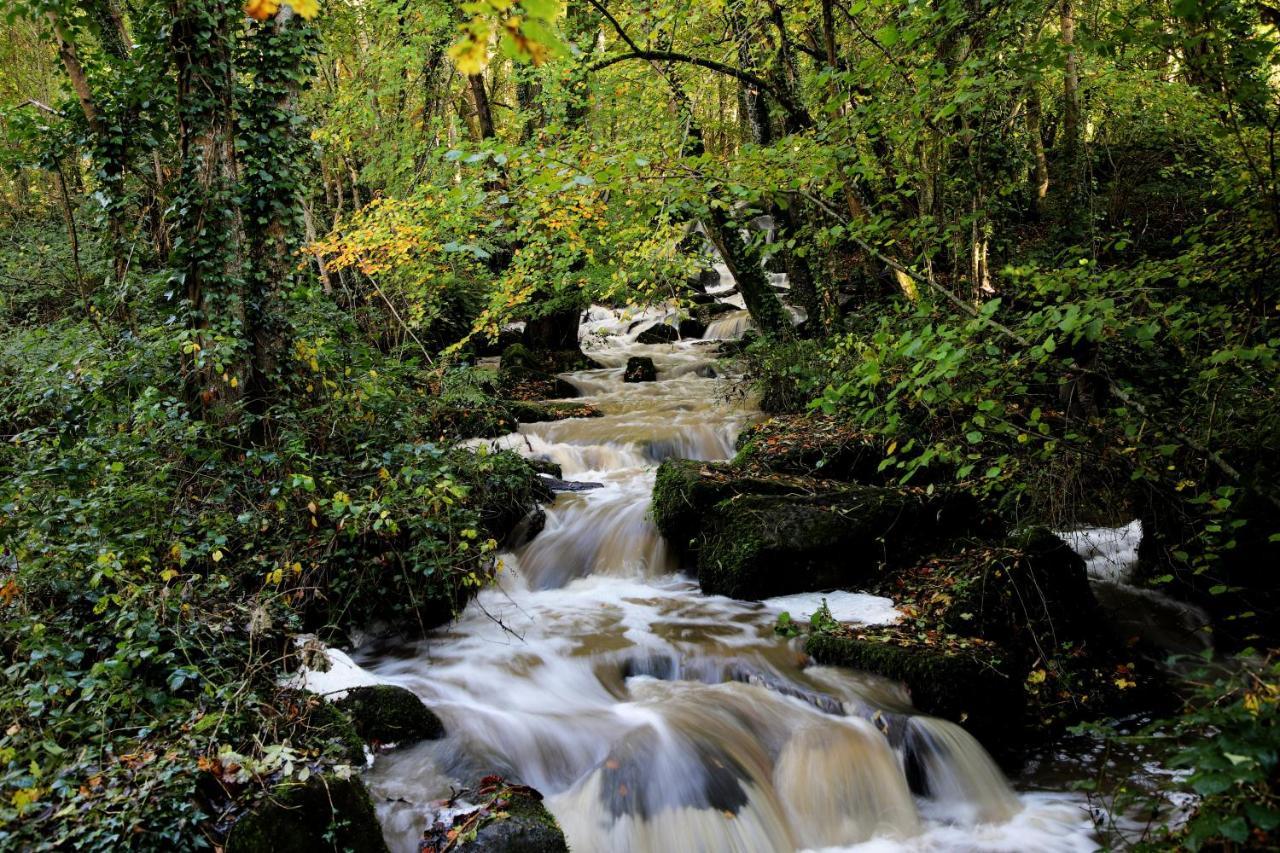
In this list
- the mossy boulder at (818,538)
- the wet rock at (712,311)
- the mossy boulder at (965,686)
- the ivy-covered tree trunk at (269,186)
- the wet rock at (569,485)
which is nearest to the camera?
the mossy boulder at (965,686)

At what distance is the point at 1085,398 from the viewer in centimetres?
593

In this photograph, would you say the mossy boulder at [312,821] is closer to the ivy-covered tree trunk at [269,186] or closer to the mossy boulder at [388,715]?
the mossy boulder at [388,715]

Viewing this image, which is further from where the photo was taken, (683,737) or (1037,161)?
(1037,161)

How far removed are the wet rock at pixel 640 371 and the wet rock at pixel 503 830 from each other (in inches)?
476

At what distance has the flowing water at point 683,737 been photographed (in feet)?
14.2

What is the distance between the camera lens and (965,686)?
497 cm

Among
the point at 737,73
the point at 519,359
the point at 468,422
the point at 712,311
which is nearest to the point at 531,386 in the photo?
the point at 519,359

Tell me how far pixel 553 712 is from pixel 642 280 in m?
5.40

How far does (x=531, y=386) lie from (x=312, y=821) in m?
11.7

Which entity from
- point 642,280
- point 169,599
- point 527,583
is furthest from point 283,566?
point 642,280

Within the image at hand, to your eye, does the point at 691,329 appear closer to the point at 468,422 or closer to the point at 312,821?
the point at 468,422

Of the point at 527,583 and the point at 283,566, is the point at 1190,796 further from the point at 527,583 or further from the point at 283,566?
the point at 283,566

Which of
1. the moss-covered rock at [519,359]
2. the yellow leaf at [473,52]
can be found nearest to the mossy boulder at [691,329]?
the moss-covered rock at [519,359]

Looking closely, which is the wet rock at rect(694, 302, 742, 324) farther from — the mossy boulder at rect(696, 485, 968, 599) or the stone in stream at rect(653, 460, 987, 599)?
the mossy boulder at rect(696, 485, 968, 599)
